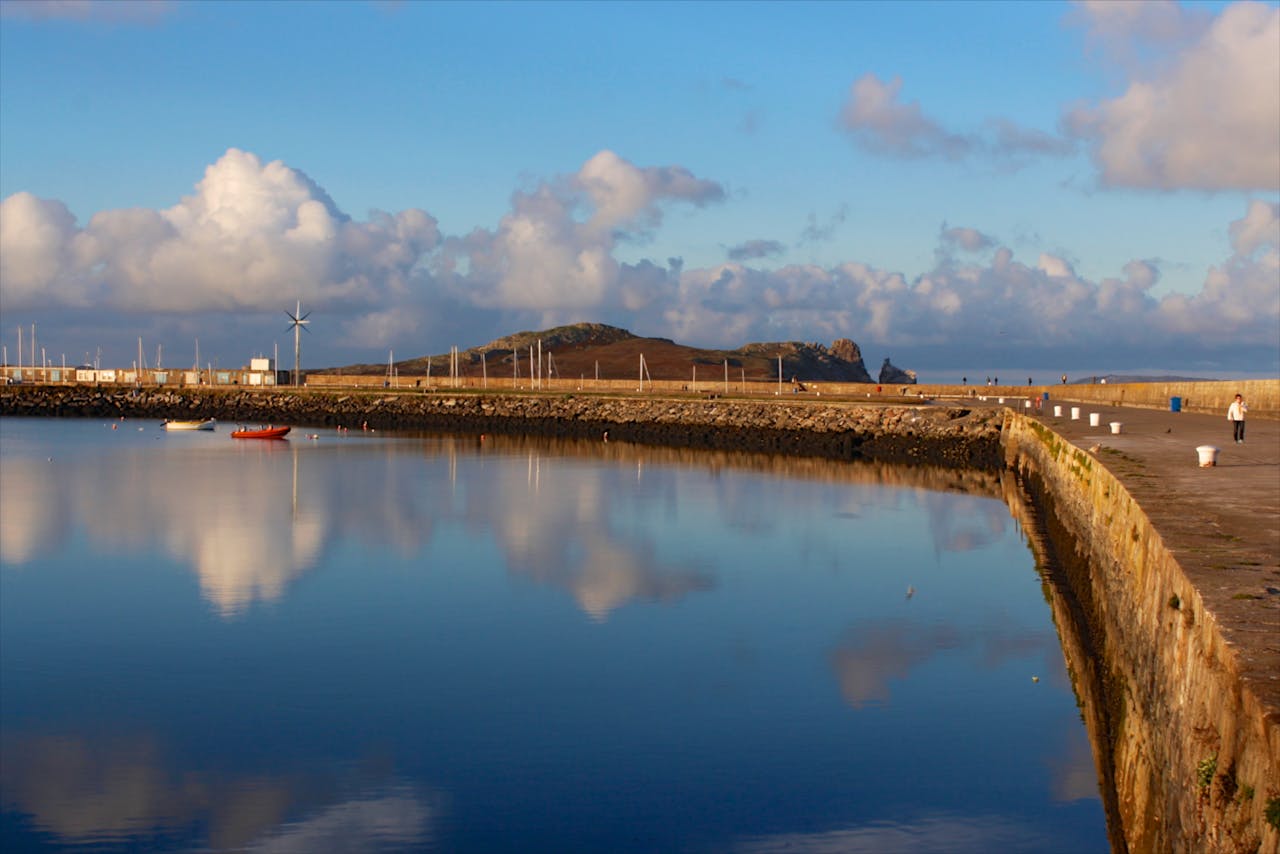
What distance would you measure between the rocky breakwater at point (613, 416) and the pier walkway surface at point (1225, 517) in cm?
3021

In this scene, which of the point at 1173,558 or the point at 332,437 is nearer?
the point at 1173,558

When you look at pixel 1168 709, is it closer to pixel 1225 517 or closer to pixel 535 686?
pixel 1225 517

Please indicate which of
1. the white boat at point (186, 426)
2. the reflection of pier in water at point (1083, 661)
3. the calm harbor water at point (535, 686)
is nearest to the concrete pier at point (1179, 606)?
the reflection of pier in water at point (1083, 661)

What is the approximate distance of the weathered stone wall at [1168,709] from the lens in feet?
26.8

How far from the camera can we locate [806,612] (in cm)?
2678

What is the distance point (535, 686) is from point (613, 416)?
77.2 meters

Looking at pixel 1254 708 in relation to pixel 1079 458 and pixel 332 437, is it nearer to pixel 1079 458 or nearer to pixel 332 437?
pixel 1079 458

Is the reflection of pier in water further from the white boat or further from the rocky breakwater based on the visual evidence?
the white boat

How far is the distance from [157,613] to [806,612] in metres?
13.5

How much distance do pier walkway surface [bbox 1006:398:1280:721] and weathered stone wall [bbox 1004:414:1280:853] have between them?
185mm

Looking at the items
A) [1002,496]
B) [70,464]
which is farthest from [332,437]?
[1002,496]

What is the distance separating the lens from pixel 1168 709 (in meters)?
11.7

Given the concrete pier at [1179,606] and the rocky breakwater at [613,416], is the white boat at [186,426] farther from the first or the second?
the concrete pier at [1179,606]

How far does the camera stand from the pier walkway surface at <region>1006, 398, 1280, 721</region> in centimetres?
1005
